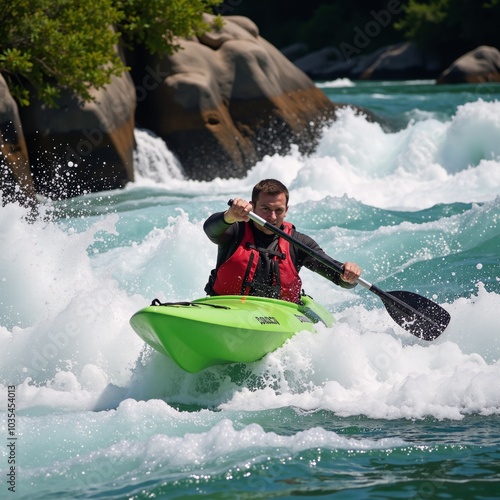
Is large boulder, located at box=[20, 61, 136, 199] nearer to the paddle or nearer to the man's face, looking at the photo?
the paddle

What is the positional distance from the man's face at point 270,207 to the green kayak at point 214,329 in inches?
17.5

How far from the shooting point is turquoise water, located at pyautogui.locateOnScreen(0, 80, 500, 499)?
422cm

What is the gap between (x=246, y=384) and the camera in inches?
211

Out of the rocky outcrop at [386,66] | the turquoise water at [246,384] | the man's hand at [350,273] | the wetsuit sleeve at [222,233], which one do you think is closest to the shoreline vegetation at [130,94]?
the turquoise water at [246,384]

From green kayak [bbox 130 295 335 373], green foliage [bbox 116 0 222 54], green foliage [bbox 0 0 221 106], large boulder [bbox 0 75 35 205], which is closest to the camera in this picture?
green kayak [bbox 130 295 335 373]

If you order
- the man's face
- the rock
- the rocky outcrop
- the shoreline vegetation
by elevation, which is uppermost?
the rocky outcrop

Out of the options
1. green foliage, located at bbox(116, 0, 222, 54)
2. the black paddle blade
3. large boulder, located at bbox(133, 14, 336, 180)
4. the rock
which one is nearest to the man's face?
the black paddle blade

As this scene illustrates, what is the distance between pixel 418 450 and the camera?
444 cm

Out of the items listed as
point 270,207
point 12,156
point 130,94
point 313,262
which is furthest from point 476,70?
point 270,207

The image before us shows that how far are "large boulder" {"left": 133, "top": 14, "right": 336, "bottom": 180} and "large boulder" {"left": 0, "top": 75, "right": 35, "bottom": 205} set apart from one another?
313 cm

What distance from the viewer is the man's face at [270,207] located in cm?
554

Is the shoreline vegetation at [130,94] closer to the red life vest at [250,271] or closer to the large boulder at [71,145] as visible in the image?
the large boulder at [71,145]

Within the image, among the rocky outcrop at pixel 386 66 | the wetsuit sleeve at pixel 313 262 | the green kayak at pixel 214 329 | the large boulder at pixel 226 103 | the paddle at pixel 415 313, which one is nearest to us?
the green kayak at pixel 214 329

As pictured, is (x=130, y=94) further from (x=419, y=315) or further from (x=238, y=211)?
(x=238, y=211)
